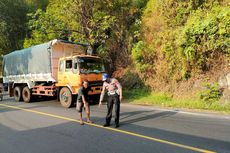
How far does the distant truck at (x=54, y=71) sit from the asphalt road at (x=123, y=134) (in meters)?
2.80

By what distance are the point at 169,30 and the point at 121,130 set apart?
30.0 ft

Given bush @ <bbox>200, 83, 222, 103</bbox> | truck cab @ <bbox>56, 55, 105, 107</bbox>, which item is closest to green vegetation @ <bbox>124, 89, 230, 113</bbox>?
bush @ <bbox>200, 83, 222, 103</bbox>

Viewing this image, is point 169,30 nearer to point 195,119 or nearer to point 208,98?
point 208,98

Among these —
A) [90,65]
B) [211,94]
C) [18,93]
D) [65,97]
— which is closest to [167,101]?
[211,94]

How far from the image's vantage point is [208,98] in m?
12.2

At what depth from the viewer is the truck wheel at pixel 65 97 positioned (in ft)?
43.8

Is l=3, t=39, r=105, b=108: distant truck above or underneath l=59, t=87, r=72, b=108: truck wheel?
above

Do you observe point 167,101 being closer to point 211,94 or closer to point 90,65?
point 211,94

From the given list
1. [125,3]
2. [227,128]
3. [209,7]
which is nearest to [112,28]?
[125,3]

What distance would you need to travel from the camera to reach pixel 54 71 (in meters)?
14.7

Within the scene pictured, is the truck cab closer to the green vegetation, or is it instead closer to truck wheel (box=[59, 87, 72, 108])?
truck wheel (box=[59, 87, 72, 108])

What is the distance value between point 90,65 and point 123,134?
6670 millimetres

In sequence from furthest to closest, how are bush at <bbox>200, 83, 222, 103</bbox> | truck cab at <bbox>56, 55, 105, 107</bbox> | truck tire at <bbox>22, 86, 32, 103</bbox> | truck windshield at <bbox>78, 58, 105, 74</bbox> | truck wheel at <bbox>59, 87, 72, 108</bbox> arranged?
truck tire at <bbox>22, 86, 32, 103</bbox> → truck wheel at <bbox>59, 87, 72, 108</bbox> → truck windshield at <bbox>78, 58, 105, 74</bbox> → truck cab at <bbox>56, 55, 105, 107</bbox> → bush at <bbox>200, 83, 222, 103</bbox>

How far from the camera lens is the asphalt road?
20.6 feet
